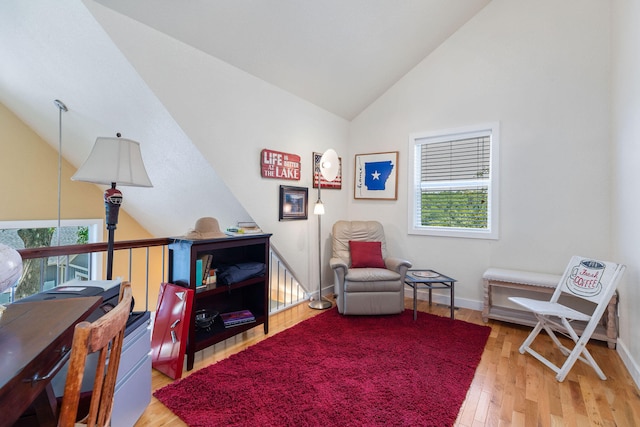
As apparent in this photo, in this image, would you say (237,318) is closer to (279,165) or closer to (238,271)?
(238,271)

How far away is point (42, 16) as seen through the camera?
72.2 inches

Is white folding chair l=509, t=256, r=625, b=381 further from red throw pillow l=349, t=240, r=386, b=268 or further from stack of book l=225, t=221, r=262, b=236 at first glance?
stack of book l=225, t=221, r=262, b=236

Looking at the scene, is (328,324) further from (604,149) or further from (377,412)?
(604,149)

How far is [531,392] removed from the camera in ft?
6.06

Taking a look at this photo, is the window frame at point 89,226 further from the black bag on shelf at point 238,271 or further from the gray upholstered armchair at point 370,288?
the gray upholstered armchair at point 370,288

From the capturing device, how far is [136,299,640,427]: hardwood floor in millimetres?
1609

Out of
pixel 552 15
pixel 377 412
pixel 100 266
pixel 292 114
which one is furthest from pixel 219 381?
pixel 552 15

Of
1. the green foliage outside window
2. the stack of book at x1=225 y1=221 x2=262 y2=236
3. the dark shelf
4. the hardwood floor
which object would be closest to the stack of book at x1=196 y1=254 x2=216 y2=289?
the dark shelf

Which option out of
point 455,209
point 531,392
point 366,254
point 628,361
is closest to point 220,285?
point 366,254

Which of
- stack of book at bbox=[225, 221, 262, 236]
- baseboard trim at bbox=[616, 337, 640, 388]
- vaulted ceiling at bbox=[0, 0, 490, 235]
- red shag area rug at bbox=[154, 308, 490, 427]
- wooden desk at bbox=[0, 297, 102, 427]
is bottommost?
red shag area rug at bbox=[154, 308, 490, 427]

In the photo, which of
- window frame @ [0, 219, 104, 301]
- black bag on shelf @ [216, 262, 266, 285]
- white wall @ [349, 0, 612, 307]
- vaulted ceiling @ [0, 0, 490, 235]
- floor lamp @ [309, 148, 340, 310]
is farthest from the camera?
window frame @ [0, 219, 104, 301]

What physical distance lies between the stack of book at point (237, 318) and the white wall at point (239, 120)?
79 cm

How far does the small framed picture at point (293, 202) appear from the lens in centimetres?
311

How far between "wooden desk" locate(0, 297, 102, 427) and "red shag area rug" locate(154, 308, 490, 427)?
37.7 inches
